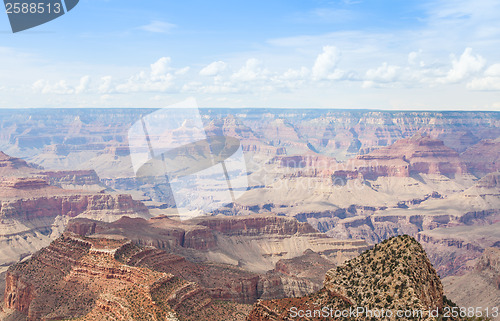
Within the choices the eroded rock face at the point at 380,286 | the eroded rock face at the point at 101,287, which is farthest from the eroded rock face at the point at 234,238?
the eroded rock face at the point at 380,286

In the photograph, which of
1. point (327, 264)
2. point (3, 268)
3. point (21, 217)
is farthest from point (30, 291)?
point (21, 217)

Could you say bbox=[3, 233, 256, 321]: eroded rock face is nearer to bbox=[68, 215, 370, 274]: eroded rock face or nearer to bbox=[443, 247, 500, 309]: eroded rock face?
bbox=[68, 215, 370, 274]: eroded rock face

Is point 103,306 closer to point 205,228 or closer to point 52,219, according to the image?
point 205,228

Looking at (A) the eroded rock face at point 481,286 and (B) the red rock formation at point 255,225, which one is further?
(B) the red rock formation at point 255,225

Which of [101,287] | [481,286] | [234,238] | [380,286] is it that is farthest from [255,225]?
[380,286]

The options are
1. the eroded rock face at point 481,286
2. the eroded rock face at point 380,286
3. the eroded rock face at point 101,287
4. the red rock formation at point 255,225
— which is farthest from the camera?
the red rock formation at point 255,225

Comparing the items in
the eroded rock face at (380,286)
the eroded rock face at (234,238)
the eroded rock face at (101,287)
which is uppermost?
the eroded rock face at (380,286)

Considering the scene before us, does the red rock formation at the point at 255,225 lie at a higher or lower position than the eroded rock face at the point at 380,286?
lower

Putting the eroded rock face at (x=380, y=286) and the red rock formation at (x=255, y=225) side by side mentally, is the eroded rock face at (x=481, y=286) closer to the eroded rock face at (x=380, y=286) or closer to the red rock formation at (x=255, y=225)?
the red rock formation at (x=255, y=225)

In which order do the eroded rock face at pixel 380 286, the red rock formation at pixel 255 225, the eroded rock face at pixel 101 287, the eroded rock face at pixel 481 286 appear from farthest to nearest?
the red rock formation at pixel 255 225 → the eroded rock face at pixel 481 286 → the eroded rock face at pixel 101 287 → the eroded rock face at pixel 380 286

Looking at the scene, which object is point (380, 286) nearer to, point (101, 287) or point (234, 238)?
point (101, 287)
